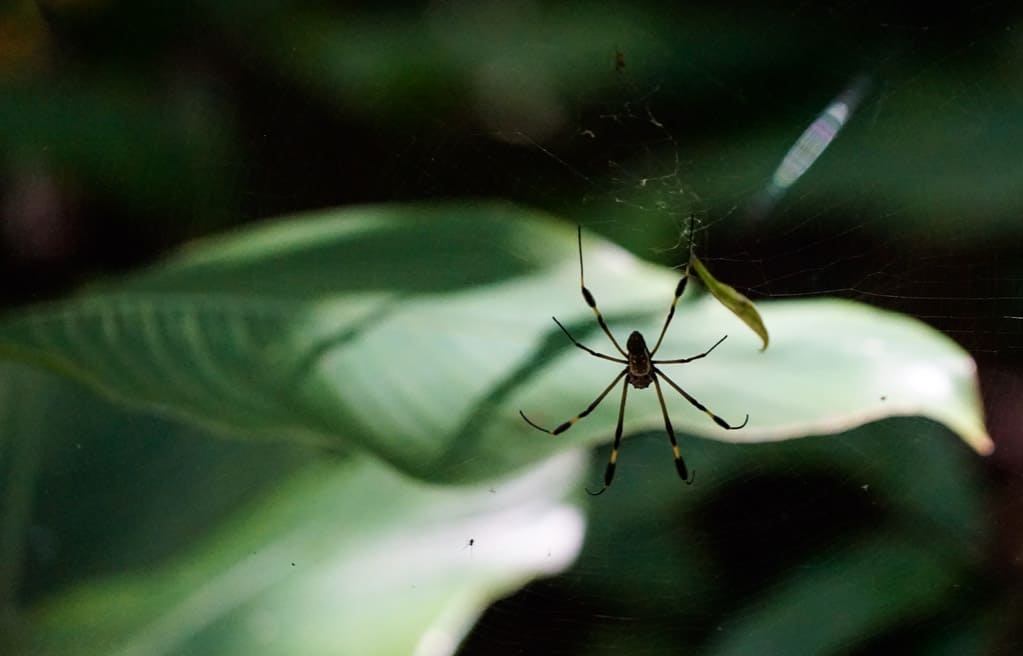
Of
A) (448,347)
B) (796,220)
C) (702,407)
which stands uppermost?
(448,347)

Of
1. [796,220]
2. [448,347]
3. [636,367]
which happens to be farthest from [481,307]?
[796,220]

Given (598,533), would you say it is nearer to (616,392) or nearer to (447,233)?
(616,392)

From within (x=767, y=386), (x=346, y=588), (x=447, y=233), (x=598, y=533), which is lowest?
(x=598, y=533)

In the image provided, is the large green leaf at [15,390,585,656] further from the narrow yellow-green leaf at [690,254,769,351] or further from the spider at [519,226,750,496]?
the narrow yellow-green leaf at [690,254,769,351]

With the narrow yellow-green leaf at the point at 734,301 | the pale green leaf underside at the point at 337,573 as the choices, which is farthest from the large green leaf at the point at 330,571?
the narrow yellow-green leaf at the point at 734,301

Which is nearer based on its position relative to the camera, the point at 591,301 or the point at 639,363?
the point at 591,301

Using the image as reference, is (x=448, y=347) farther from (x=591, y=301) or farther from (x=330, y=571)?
(x=330, y=571)

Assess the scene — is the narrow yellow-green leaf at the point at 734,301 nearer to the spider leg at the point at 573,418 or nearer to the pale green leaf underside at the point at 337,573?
the spider leg at the point at 573,418

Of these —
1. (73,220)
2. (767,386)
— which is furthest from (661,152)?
(73,220)
